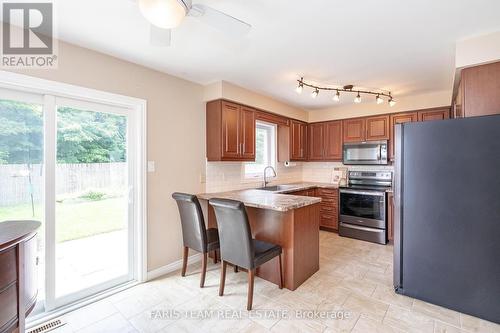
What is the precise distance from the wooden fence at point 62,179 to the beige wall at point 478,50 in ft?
11.6

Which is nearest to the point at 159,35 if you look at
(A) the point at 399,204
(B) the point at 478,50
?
(A) the point at 399,204

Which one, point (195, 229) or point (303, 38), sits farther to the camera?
point (195, 229)

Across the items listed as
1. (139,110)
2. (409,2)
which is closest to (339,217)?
(409,2)

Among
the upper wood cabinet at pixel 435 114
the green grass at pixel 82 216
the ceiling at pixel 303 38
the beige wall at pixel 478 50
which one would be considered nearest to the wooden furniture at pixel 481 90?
the beige wall at pixel 478 50

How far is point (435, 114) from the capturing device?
147 inches

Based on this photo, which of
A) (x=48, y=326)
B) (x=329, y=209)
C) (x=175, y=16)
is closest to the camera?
(x=175, y=16)

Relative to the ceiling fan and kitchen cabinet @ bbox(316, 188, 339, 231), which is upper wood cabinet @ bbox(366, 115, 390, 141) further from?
the ceiling fan

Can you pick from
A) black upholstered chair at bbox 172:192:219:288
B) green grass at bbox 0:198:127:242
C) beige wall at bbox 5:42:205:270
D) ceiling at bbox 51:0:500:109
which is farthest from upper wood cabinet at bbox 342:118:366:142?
green grass at bbox 0:198:127:242

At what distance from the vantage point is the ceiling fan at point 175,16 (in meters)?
1.20

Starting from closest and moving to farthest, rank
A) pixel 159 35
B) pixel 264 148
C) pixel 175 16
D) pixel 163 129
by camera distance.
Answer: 1. pixel 175 16
2. pixel 159 35
3. pixel 163 129
4. pixel 264 148

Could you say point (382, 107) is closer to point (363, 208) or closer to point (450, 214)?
point (363, 208)

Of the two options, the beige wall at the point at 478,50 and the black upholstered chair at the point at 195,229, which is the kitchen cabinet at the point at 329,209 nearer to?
the black upholstered chair at the point at 195,229

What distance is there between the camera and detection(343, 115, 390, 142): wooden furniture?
4.17 m

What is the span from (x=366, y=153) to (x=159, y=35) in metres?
3.93
